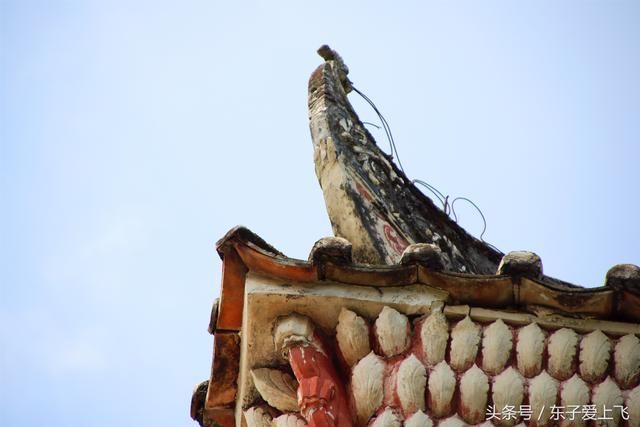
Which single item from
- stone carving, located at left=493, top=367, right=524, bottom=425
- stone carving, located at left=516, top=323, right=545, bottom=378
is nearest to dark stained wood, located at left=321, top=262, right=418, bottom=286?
stone carving, located at left=516, top=323, right=545, bottom=378

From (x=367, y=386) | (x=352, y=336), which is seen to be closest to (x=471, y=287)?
(x=352, y=336)

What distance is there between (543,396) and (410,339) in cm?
65

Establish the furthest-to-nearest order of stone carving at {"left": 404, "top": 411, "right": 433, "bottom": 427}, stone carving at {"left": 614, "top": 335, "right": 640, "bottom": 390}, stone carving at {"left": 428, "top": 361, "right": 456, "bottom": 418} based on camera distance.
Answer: stone carving at {"left": 614, "top": 335, "right": 640, "bottom": 390}
stone carving at {"left": 428, "top": 361, "right": 456, "bottom": 418}
stone carving at {"left": 404, "top": 411, "right": 433, "bottom": 427}

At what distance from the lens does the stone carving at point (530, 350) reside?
6.67m

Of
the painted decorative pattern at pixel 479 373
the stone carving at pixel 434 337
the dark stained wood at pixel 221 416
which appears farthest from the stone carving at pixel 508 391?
the dark stained wood at pixel 221 416

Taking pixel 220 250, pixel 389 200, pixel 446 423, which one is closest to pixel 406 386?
pixel 446 423

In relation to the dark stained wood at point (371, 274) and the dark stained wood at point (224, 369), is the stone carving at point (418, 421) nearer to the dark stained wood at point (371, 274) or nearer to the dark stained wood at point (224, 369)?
the dark stained wood at point (371, 274)

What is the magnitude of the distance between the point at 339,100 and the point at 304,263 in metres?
2.16

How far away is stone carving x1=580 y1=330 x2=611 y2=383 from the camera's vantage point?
666 centimetres

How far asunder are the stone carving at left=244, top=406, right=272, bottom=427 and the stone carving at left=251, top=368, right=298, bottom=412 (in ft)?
0.22

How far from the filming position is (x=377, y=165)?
8320 mm

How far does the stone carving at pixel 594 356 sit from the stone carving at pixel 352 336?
0.91m

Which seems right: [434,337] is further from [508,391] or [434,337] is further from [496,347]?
[508,391]

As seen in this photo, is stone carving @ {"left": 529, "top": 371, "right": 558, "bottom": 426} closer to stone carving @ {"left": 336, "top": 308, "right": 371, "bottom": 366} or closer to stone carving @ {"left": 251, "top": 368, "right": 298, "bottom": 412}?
stone carving @ {"left": 336, "top": 308, "right": 371, "bottom": 366}
